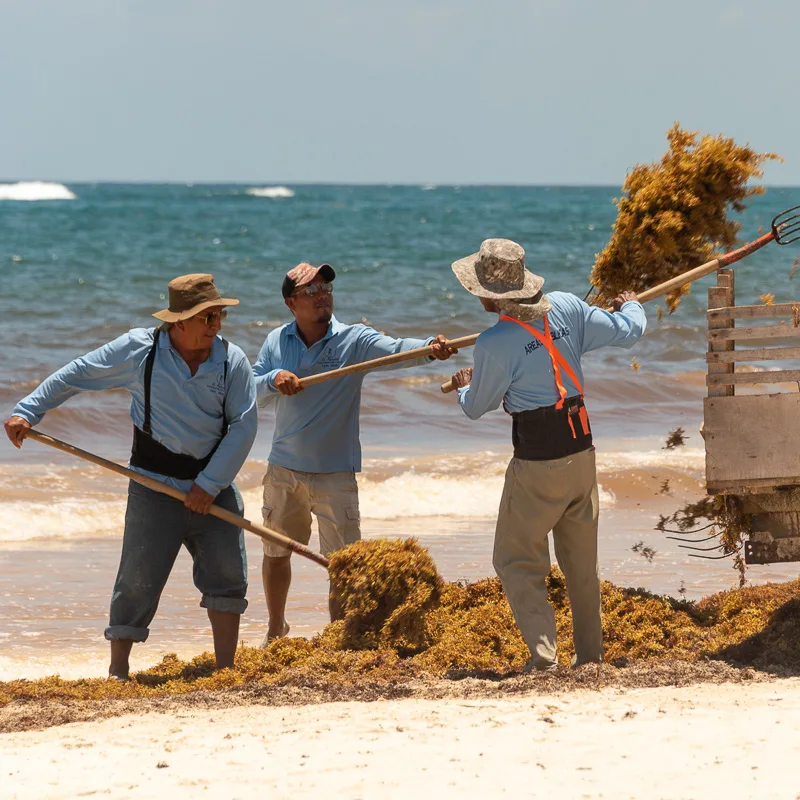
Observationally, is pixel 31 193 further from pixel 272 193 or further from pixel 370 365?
pixel 370 365

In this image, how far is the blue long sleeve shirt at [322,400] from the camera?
253 inches

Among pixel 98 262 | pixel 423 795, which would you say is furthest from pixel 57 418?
pixel 98 262

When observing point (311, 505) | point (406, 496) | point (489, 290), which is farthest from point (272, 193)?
point (489, 290)

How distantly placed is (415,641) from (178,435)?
62.0 inches

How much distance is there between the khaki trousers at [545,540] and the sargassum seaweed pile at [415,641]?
0.36m

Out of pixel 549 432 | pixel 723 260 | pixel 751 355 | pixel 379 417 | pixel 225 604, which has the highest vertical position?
pixel 723 260

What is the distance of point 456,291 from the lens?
26.5m

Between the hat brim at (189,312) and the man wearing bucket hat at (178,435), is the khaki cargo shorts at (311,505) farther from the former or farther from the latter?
the hat brim at (189,312)

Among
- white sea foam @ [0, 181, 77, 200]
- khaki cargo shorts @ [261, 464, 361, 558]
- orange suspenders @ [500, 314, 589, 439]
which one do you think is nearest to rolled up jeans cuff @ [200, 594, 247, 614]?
khaki cargo shorts @ [261, 464, 361, 558]

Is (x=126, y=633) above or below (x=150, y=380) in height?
below

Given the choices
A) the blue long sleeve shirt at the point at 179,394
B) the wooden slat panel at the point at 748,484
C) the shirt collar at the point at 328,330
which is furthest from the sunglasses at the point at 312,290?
the wooden slat panel at the point at 748,484

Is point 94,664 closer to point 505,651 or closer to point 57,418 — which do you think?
point 505,651

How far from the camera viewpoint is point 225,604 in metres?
5.79

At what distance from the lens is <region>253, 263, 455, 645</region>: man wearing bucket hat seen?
252 inches
